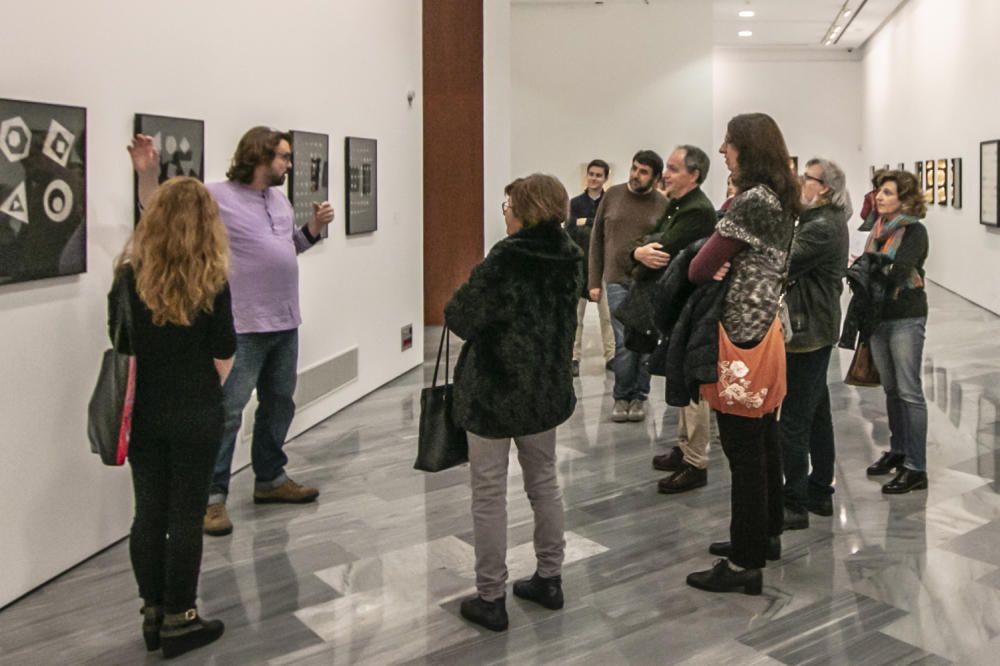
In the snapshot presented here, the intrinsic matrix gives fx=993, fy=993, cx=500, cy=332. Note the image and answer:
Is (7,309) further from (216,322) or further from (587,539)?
(587,539)

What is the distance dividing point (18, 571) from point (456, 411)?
174cm

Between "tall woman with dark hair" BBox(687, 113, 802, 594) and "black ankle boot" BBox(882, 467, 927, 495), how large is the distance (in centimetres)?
160

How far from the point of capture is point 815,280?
4230mm

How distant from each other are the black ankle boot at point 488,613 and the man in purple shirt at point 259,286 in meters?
1.43

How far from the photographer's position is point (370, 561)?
407 centimetres

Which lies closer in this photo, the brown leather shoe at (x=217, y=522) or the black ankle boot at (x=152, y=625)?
the black ankle boot at (x=152, y=625)

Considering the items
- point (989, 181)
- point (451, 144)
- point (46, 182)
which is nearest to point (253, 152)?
point (46, 182)

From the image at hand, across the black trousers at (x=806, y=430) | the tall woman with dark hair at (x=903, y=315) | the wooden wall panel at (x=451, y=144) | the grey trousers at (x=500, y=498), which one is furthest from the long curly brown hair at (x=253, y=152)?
the wooden wall panel at (x=451, y=144)

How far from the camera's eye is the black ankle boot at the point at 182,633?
3.21m

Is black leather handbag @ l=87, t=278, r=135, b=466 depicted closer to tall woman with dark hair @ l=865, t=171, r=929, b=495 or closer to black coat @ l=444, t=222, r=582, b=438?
black coat @ l=444, t=222, r=582, b=438

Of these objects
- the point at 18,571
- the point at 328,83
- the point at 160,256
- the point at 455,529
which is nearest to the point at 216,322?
the point at 160,256

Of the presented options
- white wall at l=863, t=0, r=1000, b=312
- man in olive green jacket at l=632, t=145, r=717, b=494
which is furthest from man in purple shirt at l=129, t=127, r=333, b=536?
white wall at l=863, t=0, r=1000, b=312

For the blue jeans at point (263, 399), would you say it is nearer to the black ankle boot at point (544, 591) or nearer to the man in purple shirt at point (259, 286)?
the man in purple shirt at point (259, 286)

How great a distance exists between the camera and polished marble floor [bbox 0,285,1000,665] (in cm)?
327
